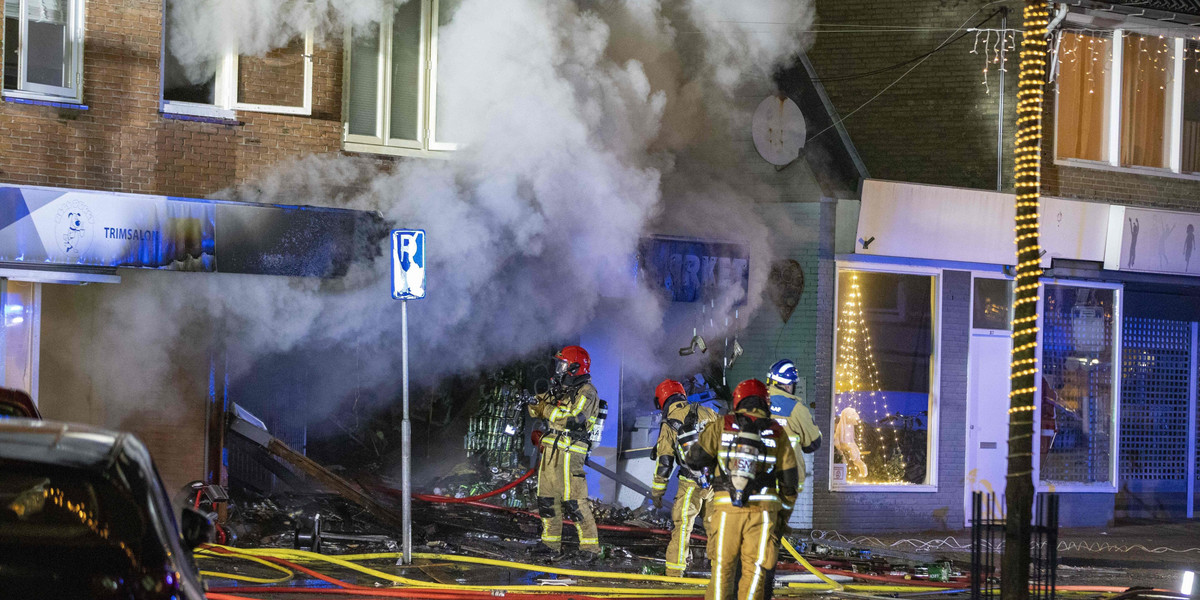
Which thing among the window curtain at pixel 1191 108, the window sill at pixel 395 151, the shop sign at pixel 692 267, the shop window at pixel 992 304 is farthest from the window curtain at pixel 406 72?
the window curtain at pixel 1191 108

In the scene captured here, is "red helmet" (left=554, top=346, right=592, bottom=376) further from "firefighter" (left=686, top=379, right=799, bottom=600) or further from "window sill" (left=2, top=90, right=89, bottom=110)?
"window sill" (left=2, top=90, right=89, bottom=110)

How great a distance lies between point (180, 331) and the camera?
1159 centimetres

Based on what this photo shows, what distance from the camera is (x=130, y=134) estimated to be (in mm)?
11484

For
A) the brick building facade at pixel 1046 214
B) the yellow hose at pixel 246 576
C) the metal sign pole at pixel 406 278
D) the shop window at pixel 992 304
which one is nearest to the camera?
the yellow hose at pixel 246 576

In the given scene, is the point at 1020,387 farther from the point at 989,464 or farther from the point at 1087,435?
the point at 1087,435

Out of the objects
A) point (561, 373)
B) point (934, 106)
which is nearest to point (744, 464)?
point (561, 373)

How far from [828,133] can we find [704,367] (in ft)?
10.4

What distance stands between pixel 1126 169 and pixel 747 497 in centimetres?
1063

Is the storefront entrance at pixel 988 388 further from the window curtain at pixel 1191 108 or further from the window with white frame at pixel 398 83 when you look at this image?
→ the window with white frame at pixel 398 83

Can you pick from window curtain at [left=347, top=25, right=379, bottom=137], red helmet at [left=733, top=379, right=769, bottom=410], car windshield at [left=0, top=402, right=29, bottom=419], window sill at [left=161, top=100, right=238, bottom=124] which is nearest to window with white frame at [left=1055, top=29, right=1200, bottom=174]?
window curtain at [left=347, top=25, right=379, bottom=137]

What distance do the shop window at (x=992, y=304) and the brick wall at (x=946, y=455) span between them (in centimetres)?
16

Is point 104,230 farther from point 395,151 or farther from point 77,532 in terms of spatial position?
point 77,532

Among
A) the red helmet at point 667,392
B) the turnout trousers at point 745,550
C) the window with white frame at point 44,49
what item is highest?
the window with white frame at point 44,49

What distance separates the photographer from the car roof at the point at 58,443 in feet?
12.0
